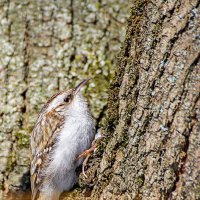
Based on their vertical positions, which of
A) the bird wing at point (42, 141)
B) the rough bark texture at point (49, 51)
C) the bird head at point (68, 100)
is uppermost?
the rough bark texture at point (49, 51)

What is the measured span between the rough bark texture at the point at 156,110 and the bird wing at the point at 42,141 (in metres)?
1.02

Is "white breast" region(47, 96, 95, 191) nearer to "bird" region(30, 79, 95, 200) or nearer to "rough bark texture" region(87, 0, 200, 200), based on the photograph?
"bird" region(30, 79, 95, 200)

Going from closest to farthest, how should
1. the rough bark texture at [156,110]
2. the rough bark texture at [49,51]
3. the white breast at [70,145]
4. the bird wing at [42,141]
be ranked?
the rough bark texture at [156,110], the white breast at [70,145], the bird wing at [42,141], the rough bark texture at [49,51]

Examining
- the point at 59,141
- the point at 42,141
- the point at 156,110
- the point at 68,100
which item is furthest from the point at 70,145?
the point at 156,110

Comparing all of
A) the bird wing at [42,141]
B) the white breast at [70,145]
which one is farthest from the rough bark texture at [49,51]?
the white breast at [70,145]

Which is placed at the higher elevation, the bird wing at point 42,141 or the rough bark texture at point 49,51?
the rough bark texture at point 49,51

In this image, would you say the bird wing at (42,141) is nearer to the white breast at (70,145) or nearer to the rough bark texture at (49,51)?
the white breast at (70,145)

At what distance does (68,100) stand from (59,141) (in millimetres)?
312

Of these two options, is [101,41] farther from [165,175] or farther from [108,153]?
[165,175]

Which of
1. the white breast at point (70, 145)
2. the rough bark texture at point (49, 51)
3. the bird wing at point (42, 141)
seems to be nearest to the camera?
the white breast at point (70, 145)

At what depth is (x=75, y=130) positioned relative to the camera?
338 cm

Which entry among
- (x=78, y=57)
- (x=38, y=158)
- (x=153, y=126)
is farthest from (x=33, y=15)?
(x=153, y=126)

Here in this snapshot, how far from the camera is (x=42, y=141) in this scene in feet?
11.6

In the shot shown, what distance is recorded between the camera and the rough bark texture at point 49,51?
148 inches
